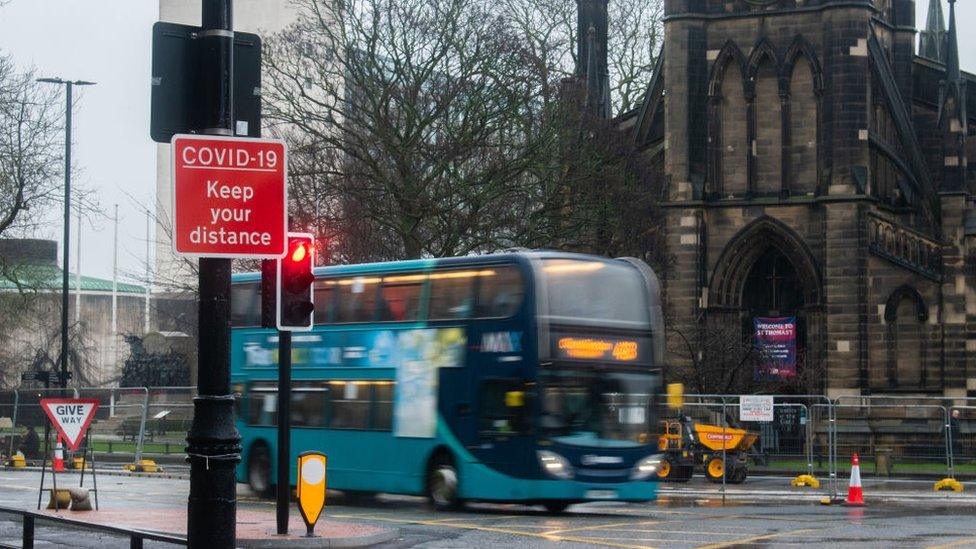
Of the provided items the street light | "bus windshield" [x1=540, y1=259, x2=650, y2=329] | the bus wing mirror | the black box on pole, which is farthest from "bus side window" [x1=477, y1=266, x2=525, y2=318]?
the street light

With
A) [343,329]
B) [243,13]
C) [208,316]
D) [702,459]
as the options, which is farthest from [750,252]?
[243,13]

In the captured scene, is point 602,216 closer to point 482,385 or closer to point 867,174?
point 867,174

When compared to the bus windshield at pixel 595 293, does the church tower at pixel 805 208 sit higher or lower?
higher

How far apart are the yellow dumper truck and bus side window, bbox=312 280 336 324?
32.3 ft

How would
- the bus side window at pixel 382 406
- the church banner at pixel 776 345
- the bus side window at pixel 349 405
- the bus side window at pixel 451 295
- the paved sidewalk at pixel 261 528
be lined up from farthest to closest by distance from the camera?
the church banner at pixel 776 345 < the bus side window at pixel 349 405 < the bus side window at pixel 382 406 < the bus side window at pixel 451 295 < the paved sidewalk at pixel 261 528

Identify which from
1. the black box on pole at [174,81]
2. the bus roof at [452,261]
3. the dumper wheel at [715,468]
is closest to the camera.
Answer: the black box on pole at [174,81]

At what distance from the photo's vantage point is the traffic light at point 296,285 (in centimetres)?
1552

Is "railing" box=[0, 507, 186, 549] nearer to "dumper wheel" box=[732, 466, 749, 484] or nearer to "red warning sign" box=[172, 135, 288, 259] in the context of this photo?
"red warning sign" box=[172, 135, 288, 259]

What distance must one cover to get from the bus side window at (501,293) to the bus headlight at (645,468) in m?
2.95

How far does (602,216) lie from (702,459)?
956cm

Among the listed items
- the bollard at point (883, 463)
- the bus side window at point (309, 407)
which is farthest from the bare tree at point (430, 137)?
the bus side window at point (309, 407)

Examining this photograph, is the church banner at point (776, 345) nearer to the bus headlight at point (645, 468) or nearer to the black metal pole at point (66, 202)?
the black metal pole at point (66, 202)

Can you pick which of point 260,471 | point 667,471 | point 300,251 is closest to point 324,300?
point 260,471

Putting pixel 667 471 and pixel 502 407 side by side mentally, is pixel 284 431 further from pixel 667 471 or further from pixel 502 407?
pixel 667 471
